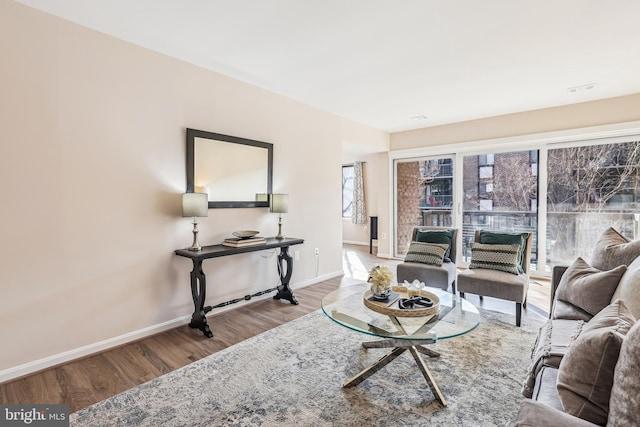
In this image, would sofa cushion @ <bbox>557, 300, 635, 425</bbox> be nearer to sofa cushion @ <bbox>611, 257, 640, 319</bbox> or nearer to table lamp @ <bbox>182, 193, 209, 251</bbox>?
sofa cushion @ <bbox>611, 257, 640, 319</bbox>

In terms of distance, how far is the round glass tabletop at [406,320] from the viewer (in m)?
1.92

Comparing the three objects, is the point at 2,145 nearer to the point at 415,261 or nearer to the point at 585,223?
the point at 415,261

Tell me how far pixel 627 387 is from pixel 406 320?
1.27m

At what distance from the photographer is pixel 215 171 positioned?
3387mm

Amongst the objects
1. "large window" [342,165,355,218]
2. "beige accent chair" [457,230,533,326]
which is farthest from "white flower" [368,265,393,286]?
"large window" [342,165,355,218]

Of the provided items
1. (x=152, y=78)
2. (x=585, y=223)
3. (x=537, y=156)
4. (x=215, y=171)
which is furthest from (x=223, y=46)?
(x=585, y=223)

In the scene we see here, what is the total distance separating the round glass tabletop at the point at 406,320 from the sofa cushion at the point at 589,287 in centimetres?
65

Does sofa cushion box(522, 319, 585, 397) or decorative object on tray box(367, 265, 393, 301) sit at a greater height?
decorative object on tray box(367, 265, 393, 301)

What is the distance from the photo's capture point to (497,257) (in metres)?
3.38

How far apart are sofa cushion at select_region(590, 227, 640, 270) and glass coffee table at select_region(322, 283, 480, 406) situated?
1.05 metres

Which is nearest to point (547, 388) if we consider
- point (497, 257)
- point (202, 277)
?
point (497, 257)

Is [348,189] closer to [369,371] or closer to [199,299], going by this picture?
[199,299]

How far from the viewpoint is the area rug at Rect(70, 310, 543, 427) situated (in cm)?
179
